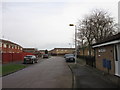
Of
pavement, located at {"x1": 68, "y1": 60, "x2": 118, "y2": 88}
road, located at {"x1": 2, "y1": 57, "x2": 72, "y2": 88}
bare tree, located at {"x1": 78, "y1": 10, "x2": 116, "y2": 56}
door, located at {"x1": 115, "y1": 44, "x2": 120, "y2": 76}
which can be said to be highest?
bare tree, located at {"x1": 78, "y1": 10, "x2": 116, "y2": 56}

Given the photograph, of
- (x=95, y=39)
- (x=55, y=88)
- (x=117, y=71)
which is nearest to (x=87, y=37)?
(x=95, y=39)

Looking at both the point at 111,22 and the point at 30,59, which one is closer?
the point at 30,59

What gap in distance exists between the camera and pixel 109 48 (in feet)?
41.5

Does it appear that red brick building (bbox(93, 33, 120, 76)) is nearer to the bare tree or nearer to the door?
the door

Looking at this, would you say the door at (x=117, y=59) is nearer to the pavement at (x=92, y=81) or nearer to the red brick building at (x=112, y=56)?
the red brick building at (x=112, y=56)

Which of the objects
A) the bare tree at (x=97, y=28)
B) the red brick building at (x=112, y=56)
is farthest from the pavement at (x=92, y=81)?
the bare tree at (x=97, y=28)

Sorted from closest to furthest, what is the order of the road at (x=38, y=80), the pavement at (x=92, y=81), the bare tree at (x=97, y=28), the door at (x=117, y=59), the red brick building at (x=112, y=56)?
1. the pavement at (x=92, y=81)
2. the road at (x=38, y=80)
3. the door at (x=117, y=59)
4. the red brick building at (x=112, y=56)
5. the bare tree at (x=97, y=28)

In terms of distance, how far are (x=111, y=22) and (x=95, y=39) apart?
17.4 ft

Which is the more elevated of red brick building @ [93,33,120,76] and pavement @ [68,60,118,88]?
red brick building @ [93,33,120,76]

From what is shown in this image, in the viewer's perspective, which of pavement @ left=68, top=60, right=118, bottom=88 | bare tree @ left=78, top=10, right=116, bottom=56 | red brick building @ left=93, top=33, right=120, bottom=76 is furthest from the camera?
bare tree @ left=78, top=10, right=116, bottom=56

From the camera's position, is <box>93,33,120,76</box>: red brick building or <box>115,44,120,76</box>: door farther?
<box>93,33,120,76</box>: red brick building

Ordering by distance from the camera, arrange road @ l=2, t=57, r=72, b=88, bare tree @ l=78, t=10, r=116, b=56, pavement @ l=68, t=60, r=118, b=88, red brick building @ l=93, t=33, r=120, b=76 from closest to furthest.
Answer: pavement @ l=68, t=60, r=118, b=88
road @ l=2, t=57, r=72, b=88
red brick building @ l=93, t=33, r=120, b=76
bare tree @ l=78, t=10, r=116, b=56

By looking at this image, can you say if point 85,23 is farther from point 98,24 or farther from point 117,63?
point 117,63

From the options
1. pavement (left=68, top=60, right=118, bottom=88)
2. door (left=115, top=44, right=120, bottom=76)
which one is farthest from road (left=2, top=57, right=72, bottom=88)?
door (left=115, top=44, right=120, bottom=76)
